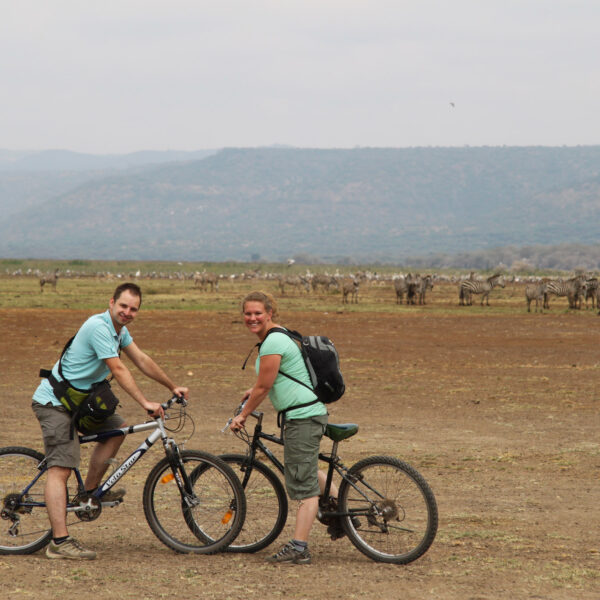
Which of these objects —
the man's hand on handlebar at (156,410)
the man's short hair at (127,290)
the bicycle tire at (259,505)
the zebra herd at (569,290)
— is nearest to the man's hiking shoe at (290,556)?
the bicycle tire at (259,505)

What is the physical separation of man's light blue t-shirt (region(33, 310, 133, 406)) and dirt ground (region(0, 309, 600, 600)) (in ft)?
4.06

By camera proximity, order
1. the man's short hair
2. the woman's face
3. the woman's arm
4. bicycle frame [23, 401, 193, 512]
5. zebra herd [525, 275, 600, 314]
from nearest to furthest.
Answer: the woman's arm → the woman's face → the man's short hair → bicycle frame [23, 401, 193, 512] → zebra herd [525, 275, 600, 314]

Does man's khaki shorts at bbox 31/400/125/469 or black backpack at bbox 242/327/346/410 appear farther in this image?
man's khaki shorts at bbox 31/400/125/469

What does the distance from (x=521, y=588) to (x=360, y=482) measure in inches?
51.5

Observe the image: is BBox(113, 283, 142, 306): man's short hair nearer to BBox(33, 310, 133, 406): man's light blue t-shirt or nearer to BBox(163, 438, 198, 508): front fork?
BBox(33, 310, 133, 406): man's light blue t-shirt

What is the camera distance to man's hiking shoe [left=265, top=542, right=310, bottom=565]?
653 cm

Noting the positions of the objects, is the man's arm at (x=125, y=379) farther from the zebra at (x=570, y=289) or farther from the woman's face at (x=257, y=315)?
the zebra at (x=570, y=289)

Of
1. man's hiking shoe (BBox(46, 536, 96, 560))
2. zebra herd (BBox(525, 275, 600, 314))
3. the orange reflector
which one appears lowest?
man's hiking shoe (BBox(46, 536, 96, 560))

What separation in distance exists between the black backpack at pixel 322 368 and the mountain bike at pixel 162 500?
84cm

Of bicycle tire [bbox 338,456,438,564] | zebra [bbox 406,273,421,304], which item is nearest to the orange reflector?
bicycle tire [bbox 338,456,438,564]

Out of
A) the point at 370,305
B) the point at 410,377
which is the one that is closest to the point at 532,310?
the point at 370,305

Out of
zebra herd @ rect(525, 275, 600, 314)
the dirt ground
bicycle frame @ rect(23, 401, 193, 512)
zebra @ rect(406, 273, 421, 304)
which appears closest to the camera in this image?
the dirt ground

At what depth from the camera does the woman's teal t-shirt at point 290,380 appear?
6488mm

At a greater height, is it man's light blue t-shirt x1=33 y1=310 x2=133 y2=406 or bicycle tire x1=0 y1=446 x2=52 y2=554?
man's light blue t-shirt x1=33 y1=310 x2=133 y2=406
